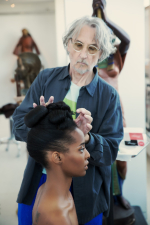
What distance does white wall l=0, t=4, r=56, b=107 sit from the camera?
7.08 feet

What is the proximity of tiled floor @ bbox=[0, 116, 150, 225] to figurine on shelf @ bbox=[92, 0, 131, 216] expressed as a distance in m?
0.50

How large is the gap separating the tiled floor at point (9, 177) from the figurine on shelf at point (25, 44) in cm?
67

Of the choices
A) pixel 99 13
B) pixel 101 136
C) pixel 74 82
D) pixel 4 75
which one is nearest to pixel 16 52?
pixel 4 75

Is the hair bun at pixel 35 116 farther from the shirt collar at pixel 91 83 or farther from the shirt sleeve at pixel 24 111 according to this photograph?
the shirt collar at pixel 91 83

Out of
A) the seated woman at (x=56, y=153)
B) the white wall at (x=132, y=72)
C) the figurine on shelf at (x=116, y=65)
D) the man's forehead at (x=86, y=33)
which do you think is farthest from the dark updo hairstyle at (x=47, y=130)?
the white wall at (x=132, y=72)

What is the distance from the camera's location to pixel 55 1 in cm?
211

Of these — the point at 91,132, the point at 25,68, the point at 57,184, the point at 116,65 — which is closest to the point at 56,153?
the point at 57,184

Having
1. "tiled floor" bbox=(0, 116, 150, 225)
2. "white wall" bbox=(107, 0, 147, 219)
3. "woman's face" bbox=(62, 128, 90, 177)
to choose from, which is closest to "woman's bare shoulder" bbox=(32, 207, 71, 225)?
"woman's face" bbox=(62, 128, 90, 177)

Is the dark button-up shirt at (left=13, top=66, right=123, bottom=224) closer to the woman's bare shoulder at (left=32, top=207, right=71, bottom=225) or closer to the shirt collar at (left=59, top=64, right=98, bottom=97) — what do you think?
the shirt collar at (left=59, top=64, right=98, bottom=97)

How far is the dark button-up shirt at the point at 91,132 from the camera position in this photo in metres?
1.21

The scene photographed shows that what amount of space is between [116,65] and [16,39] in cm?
95

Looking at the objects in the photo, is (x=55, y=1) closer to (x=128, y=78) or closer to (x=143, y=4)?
(x=143, y=4)

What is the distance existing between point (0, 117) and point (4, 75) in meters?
0.43

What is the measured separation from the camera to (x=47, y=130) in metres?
0.90
